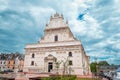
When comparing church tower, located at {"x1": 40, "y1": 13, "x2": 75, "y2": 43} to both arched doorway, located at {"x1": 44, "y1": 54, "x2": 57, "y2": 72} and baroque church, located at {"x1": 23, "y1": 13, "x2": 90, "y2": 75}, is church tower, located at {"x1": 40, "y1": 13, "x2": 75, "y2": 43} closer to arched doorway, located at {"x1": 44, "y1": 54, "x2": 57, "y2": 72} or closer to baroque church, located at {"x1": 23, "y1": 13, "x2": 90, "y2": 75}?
baroque church, located at {"x1": 23, "y1": 13, "x2": 90, "y2": 75}

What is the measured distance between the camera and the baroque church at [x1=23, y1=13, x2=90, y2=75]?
3769cm

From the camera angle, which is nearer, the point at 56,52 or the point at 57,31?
the point at 56,52

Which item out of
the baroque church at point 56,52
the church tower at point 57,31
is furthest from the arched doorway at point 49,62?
the church tower at point 57,31

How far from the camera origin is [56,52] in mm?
40250

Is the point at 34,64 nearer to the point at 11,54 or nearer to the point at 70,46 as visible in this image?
the point at 70,46

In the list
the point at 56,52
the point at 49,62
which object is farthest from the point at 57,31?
the point at 49,62

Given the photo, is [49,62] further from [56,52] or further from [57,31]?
[57,31]

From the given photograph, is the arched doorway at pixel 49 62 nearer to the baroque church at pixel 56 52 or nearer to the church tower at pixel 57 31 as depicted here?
the baroque church at pixel 56 52

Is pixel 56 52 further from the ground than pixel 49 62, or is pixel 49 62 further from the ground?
pixel 56 52

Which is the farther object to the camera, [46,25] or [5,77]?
[46,25]

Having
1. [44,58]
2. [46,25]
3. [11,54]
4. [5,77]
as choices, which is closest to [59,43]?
[44,58]

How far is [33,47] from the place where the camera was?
42969mm

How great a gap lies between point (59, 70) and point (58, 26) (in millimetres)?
14225

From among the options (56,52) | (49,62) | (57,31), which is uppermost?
(57,31)
